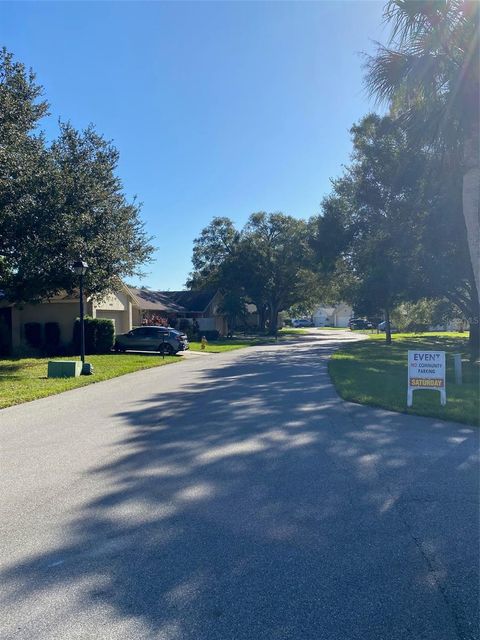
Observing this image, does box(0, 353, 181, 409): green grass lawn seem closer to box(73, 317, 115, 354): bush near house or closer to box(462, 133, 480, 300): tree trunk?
box(73, 317, 115, 354): bush near house

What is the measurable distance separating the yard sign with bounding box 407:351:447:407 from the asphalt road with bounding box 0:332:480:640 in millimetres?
1164

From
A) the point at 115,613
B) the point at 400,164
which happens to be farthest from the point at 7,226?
the point at 115,613

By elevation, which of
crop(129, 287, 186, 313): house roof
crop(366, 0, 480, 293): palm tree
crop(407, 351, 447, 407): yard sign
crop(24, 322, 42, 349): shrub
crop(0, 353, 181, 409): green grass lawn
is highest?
crop(366, 0, 480, 293): palm tree

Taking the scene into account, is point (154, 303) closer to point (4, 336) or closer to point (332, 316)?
point (4, 336)

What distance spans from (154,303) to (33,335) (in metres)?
17.2

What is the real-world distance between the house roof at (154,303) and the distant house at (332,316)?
58.9 metres

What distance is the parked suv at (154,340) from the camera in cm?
2850

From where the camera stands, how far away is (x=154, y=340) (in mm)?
28672

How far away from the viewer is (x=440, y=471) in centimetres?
629

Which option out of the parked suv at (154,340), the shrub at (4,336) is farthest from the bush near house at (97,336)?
the shrub at (4,336)

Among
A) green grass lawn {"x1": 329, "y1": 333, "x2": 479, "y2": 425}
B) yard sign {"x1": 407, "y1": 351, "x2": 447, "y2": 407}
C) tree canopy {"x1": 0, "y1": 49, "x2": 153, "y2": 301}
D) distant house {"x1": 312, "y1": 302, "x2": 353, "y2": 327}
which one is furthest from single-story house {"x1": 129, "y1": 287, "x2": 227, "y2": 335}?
distant house {"x1": 312, "y1": 302, "x2": 353, "y2": 327}

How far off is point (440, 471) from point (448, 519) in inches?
59.0

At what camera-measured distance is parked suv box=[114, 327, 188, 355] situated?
1122 inches

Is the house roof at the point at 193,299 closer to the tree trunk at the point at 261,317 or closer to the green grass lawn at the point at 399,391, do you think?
the tree trunk at the point at 261,317
